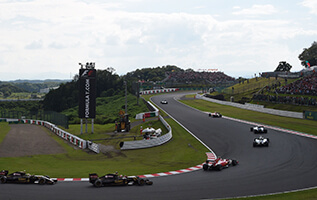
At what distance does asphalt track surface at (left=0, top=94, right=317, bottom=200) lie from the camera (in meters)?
19.1

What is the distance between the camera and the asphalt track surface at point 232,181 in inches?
753

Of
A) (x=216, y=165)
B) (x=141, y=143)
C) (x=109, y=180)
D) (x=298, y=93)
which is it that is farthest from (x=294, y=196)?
(x=298, y=93)

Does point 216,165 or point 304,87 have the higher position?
point 304,87

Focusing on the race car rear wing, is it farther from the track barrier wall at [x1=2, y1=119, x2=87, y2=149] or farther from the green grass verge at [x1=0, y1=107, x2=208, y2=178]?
the track barrier wall at [x1=2, y1=119, x2=87, y2=149]

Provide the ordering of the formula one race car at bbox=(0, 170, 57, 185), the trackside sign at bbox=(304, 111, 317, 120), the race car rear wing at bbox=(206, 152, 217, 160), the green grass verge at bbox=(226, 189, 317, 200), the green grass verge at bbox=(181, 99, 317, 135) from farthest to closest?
the trackside sign at bbox=(304, 111, 317, 120) < the green grass verge at bbox=(181, 99, 317, 135) < the race car rear wing at bbox=(206, 152, 217, 160) < the formula one race car at bbox=(0, 170, 57, 185) < the green grass verge at bbox=(226, 189, 317, 200)

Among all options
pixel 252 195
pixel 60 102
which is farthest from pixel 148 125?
pixel 60 102

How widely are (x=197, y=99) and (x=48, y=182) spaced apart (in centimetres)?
8204

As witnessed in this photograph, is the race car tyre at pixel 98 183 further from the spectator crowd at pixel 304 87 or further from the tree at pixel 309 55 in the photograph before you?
the tree at pixel 309 55

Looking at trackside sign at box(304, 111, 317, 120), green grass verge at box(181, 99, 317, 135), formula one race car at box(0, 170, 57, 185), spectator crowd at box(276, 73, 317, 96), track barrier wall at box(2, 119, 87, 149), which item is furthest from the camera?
spectator crowd at box(276, 73, 317, 96)

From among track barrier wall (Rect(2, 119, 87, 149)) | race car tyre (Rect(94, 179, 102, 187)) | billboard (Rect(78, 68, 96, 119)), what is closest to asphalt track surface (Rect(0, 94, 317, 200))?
race car tyre (Rect(94, 179, 102, 187))

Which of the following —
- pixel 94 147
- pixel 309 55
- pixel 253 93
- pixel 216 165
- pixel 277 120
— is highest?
pixel 309 55

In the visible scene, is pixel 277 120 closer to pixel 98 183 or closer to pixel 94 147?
pixel 94 147

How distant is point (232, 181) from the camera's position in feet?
74.2

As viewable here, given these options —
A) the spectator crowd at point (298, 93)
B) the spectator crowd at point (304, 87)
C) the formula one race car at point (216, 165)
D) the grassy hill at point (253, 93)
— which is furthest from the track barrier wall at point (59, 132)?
the spectator crowd at point (304, 87)
